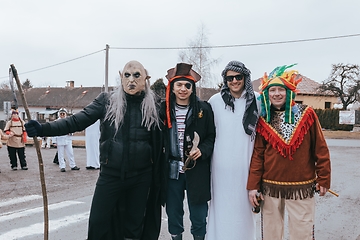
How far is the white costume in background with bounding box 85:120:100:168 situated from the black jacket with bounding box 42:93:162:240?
7210 millimetres

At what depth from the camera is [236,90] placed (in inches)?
138

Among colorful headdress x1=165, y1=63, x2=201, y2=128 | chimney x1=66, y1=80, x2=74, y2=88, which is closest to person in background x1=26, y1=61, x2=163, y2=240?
colorful headdress x1=165, y1=63, x2=201, y2=128

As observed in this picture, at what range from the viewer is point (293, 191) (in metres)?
3.15

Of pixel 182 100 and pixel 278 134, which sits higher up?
pixel 182 100

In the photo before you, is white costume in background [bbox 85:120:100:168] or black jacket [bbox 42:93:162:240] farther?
white costume in background [bbox 85:120:100:168]

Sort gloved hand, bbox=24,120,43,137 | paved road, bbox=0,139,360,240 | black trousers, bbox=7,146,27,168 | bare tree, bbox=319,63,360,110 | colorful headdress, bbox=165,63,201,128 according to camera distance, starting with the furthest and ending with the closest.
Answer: bare tree, bbox=319,63,360,110 < black trousers, bbox=7,146,27,168 < paved road, bbox=0,139,360,240 < colorful headdress, bbox=165,63,201,128 < gloved hand, bbox=24,120,43,137

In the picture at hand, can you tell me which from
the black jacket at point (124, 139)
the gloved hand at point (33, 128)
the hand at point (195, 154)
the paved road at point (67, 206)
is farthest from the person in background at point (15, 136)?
the hand at point (195, 154)

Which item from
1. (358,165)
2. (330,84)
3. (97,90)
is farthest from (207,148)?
(97,90)

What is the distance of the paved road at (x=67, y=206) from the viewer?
4.93 meters

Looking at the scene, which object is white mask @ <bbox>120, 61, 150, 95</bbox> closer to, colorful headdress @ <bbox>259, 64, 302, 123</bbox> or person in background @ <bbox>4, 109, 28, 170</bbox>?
colorful headdress @ <bbox>259, 64, 302, 123</bbox>

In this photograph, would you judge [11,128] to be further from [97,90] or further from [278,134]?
[97,90]

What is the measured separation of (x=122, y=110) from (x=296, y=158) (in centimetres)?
161

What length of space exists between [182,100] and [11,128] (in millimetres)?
8490

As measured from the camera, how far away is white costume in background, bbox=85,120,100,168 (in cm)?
1053
